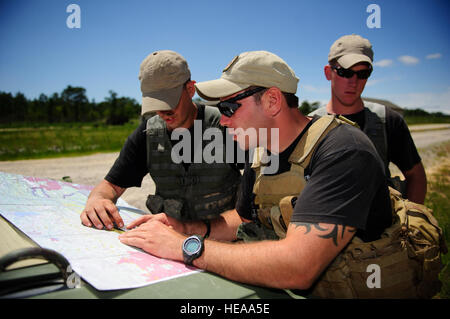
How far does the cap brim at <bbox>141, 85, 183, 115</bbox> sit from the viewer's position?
2404 mm

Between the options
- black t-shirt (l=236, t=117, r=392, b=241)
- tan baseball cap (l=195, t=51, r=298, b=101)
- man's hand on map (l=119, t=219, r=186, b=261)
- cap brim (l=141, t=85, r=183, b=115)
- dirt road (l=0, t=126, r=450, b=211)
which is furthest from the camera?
dirt road (l=0, t=126, r=450, b=211)

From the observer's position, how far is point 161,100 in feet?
7.95

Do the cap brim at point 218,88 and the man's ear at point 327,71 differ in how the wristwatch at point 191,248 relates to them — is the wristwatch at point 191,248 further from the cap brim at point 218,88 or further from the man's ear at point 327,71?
the man's ear at point 327,71

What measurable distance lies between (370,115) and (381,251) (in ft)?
5.33

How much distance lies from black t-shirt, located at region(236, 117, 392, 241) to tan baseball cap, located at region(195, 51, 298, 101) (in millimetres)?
458

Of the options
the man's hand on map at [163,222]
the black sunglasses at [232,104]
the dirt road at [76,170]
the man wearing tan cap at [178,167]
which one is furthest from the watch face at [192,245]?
the dirt road at [76,170]

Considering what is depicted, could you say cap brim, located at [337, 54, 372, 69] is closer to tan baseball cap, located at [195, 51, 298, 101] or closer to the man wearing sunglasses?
the man wearing sunglasses

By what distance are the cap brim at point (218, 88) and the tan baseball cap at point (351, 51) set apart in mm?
1395

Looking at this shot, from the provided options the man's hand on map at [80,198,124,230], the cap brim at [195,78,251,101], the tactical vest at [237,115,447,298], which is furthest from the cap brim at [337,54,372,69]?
the man's hand on map at [80,198,124,230]

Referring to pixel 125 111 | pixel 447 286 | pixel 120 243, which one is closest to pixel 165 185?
pixel 120 243

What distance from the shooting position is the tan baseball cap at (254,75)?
1.57 m

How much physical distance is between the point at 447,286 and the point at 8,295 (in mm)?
3558

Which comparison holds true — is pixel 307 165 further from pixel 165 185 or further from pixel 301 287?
pixel 165 185

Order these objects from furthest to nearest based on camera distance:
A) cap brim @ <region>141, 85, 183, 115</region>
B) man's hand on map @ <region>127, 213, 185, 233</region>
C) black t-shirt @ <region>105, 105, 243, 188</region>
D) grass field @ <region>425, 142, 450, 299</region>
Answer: grass field @ <region>425, 142, 450, 299</region>
black t-shirt @ <region>105, 105, 243, 188</region>
cap brim @ <region>141, 85, 183, 115</region>
man's hand on map @ <region>127, 213, 185, 233</region>
